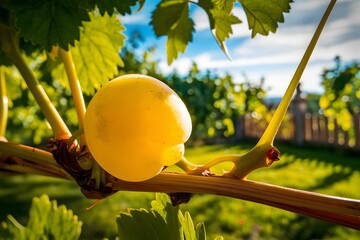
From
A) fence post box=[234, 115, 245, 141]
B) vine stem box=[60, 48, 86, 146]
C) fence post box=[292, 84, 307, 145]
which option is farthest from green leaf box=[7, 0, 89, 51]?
fence post box=[234, 115, 245, 141]

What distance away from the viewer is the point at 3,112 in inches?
19.4

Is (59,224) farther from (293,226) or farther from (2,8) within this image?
(293,226)

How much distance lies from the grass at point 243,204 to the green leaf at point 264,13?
2.10 metres

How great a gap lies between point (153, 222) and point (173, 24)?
11.2 inches

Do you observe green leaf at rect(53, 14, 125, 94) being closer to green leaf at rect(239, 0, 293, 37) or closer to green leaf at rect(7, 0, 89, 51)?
green leaf at rect(7, 0, 89, 51)

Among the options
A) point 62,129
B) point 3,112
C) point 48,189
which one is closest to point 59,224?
point 3,112

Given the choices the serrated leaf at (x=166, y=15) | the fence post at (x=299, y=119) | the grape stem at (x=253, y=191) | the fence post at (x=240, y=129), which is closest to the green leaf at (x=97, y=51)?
the serrated leaf at (x=166, y=15)

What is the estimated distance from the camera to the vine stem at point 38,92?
14.2 inches

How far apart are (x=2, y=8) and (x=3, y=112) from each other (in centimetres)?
11

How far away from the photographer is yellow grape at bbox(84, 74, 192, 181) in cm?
28

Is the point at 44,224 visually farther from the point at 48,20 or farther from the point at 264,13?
the point at 264,13

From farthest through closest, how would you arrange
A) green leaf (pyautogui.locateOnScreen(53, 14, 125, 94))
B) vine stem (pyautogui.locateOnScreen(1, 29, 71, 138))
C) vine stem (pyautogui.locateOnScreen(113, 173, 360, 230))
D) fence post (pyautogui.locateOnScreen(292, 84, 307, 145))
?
fence post (pyautogui.locateOnScreen(292, 84, 307, 145)) → green leaf (pyautogui.locateOnScreen(53, 14, 125, 94)) → vine stem (pyautogui.locateOnScreen(1, 29, 71, 138)) → vine stem (pyautogui.locateOnScreen(113, 173, 360, 230))

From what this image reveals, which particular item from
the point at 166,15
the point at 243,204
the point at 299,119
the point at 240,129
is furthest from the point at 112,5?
the point at 240,129

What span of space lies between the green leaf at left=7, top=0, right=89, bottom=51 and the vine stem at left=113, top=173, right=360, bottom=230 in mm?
213
